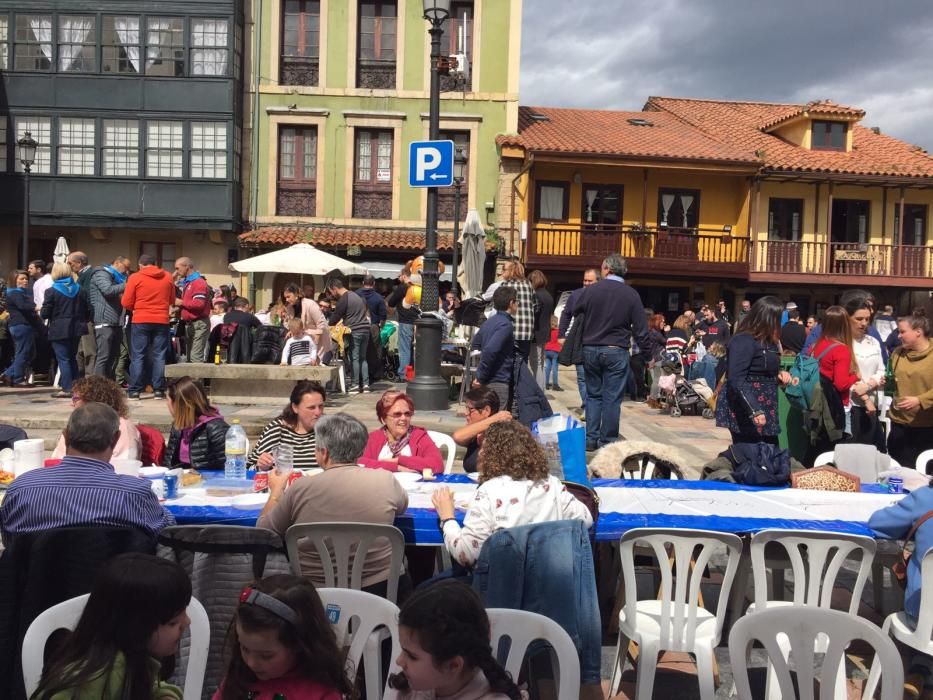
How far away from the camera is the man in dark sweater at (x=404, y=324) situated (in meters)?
13.0

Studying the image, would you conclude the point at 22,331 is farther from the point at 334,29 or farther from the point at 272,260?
the point at 334,29

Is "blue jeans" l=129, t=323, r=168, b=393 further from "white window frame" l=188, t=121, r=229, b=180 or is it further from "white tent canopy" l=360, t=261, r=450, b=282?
"white window frame" l=188, t=121, r=229, b=180

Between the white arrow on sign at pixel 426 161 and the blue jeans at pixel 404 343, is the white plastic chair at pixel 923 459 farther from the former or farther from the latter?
the blue jeans at pixel 404 343

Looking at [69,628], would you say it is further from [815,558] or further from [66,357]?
[66,357]

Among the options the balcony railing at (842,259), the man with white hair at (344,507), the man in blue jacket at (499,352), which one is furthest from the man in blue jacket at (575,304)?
the balcony railing at (842,259)

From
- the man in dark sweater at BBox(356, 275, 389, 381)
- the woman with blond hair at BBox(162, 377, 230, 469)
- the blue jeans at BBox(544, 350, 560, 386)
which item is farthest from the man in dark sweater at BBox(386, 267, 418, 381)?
the woman with blond hair at BBox(162, 377, 230, 469)

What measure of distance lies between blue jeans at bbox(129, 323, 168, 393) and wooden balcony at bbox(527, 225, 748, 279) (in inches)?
562

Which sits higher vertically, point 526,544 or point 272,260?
point 272,260

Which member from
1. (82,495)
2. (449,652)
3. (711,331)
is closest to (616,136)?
(711,331)

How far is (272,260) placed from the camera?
51.1ft

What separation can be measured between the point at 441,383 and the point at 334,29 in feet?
50.8

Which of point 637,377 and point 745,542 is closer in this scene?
point 745,542

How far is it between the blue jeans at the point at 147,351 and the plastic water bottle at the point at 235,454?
5.58 metres

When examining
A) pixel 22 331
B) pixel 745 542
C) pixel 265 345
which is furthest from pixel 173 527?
pixel 22 331
